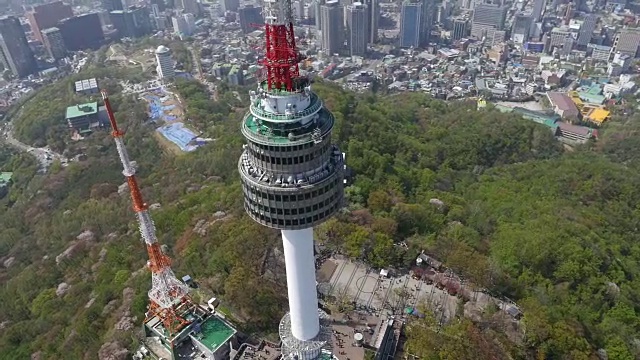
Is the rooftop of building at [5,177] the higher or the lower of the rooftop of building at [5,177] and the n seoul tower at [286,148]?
the lower

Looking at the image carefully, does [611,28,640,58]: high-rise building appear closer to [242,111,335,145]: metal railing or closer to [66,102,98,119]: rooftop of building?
[66,102,98,119]: rooftop of building

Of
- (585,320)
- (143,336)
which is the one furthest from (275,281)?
(585,320)

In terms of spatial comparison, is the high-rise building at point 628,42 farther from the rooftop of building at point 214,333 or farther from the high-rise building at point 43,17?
the high-rise building at point 43,17

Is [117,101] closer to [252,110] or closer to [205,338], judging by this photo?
[205,338]

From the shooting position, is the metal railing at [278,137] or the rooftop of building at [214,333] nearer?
the metal railing at [278,137]

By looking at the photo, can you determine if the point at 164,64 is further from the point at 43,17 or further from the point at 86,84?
the point at 43,17

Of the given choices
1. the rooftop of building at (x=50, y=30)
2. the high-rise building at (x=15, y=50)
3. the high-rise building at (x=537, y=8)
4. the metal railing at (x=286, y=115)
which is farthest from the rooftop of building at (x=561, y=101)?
the high-rise building at (x=15, y=50)
